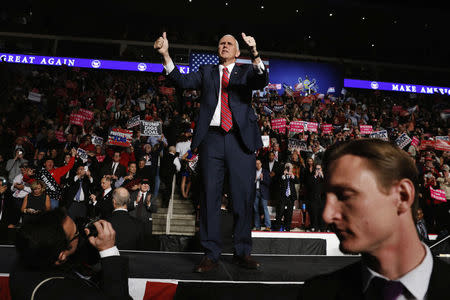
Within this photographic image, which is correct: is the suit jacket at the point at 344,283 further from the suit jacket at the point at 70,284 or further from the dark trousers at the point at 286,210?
the dark trousers at the point at 286,210

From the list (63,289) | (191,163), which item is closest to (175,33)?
(191,163)

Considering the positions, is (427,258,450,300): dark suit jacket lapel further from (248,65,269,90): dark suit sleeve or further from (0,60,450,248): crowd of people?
(0,60,450,248): crowd of people

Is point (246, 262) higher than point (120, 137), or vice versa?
point (120, 137)

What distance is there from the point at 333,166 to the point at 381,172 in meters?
0.12

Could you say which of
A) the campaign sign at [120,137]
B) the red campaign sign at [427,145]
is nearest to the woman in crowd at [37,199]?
the campaign sign at [120,137]

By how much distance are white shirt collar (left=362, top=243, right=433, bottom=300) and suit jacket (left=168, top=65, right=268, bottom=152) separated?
1.72 meters

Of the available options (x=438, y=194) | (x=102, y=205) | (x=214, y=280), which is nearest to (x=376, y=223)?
(x=214, y=280)

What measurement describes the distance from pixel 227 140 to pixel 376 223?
175 centimetres

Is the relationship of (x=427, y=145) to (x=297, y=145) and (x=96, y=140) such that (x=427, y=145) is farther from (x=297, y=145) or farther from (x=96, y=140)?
(x=96, y=140)

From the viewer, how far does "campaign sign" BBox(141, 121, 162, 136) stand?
24.1 feet

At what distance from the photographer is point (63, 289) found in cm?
160

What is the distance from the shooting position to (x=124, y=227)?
13.1ft

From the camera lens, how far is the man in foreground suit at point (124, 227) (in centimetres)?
390

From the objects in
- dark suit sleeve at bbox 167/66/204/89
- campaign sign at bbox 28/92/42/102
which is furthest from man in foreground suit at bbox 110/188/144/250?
campaign sign at bbox 28/92/42/102
